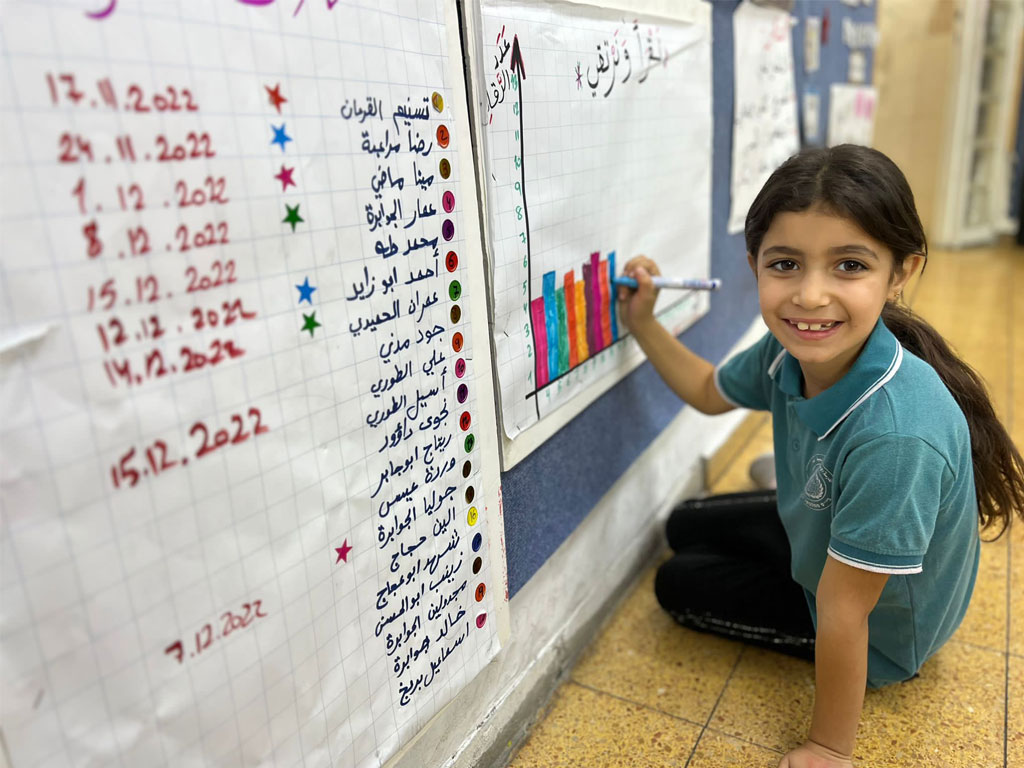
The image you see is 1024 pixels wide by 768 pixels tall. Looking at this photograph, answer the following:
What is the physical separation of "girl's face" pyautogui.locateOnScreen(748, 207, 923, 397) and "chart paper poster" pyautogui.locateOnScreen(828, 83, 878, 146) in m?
1.30

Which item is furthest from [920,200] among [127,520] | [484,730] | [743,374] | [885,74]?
[127,520]

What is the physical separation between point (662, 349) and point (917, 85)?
3928mm

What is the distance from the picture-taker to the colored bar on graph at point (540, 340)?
87cm

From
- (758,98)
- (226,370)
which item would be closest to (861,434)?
(226,370)

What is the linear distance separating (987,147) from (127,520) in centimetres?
493

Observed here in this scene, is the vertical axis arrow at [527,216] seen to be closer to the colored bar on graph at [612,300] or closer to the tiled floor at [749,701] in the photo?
the colored bar on graph at [612,300]

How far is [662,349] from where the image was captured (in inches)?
45.5

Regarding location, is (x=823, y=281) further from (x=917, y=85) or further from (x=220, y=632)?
(x=917, y=85)

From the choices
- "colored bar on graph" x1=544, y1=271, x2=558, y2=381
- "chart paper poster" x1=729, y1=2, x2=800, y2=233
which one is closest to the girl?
"colored bar on graph" x1=544, y1=271, x2=558, y2=381

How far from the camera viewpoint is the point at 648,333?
1.13m

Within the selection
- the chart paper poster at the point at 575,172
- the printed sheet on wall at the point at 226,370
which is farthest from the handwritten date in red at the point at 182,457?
the chart paper poster at the point at 575,172

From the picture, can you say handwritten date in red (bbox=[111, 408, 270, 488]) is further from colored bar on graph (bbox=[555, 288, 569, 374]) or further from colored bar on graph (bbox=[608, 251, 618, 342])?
colored bar on graph (bbox=[608, 251, 618, 342])

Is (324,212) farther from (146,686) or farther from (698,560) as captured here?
(698,560)

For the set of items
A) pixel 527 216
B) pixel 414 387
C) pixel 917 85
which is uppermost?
pixel 917 85
